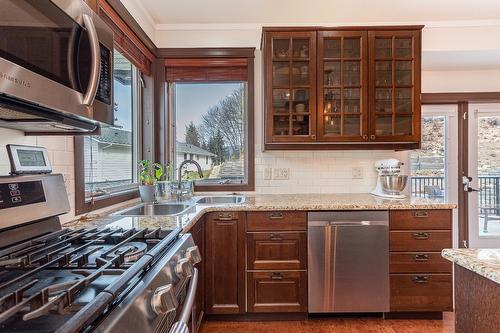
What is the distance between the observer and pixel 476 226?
12.4 ft

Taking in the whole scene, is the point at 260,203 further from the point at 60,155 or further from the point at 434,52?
the point at 434,52

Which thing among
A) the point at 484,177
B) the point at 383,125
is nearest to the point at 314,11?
the point at 383,125

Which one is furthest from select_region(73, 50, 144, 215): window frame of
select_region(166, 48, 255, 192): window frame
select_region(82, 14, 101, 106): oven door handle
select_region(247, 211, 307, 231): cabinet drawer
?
select_region(247, 211, 307, 231): cabinet drawer

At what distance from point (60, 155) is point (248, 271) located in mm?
1467

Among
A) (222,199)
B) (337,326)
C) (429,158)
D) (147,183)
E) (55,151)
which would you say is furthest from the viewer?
(429,158)

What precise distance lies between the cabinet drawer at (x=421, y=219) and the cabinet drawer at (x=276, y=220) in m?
0.68

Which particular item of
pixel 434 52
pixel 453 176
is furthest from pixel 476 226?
pixel 434 52

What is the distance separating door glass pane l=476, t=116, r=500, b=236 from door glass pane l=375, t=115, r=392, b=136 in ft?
5.91

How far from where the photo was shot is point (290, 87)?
2.70 meters

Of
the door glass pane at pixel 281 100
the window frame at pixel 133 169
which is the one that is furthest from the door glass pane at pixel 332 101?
the window frame at pixel 133 169

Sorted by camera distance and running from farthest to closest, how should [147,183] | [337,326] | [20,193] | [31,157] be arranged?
[147,183] → [337,326] → [31,157] → [20,193]

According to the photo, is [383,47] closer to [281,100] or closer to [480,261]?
[281,100]

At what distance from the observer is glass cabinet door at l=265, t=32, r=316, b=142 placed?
8.80 ft

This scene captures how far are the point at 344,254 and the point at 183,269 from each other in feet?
5.32
